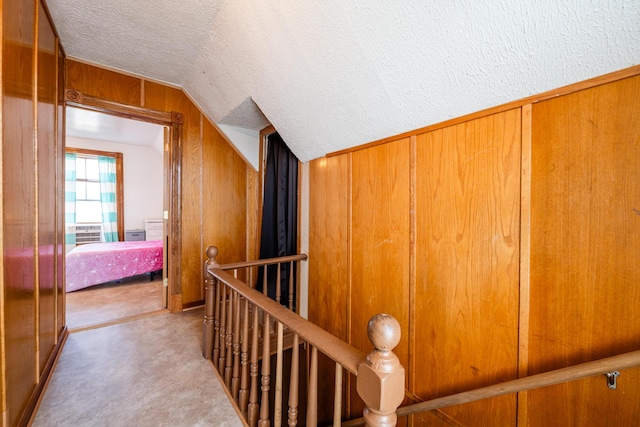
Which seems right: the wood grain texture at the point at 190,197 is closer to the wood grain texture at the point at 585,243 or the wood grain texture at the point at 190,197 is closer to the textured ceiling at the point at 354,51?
the textured ceiling at the point at 354,51

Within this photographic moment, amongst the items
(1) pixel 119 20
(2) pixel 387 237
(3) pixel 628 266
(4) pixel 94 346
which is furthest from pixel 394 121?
(4) pixel 94 346

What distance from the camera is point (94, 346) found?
2.05 m

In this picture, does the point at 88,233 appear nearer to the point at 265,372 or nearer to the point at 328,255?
the point at 328,255

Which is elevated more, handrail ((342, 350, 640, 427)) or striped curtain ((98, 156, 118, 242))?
striped curtain ((98, 156, 118, 242))

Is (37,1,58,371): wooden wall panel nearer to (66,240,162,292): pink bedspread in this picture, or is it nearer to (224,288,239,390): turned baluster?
(224,288,239,390): turned baluster

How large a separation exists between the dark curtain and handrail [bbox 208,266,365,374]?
1306 mm

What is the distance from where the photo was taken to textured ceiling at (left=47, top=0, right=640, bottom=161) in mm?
861

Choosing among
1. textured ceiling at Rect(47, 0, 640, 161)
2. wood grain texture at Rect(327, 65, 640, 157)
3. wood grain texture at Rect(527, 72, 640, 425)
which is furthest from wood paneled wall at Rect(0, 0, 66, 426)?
wood grain texture at Rect(527, 72, 640, 425)

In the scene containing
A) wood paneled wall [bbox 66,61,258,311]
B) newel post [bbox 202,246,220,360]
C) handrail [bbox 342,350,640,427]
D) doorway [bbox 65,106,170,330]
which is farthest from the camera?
doorway [bbox 65,106,170,330]

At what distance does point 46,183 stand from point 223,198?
1577mm

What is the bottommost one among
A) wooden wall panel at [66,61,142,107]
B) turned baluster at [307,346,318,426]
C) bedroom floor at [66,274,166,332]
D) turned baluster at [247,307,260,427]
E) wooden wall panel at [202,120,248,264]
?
bedroom floor at [66,274,166,332]

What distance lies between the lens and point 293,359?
3.34 feet

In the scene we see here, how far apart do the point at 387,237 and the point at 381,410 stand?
1067mm

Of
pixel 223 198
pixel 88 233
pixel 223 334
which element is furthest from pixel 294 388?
pixel 88 233
